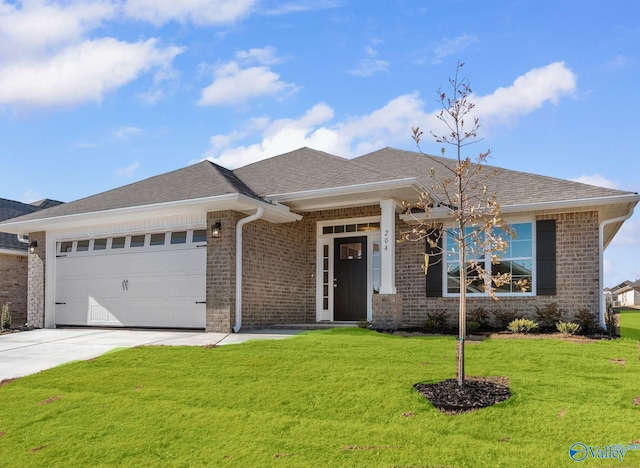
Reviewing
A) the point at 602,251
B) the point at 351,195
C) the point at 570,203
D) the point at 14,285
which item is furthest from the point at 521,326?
the point at 14,285

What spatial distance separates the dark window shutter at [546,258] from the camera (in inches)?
474

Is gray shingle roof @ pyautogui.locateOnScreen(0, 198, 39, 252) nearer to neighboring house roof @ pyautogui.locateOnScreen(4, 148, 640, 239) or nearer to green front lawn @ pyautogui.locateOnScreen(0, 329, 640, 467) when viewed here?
neighboring house roof @ pyautogui.locateOnScreen(4, 148, 640, 239)

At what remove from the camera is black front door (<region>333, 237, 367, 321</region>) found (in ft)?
45.7

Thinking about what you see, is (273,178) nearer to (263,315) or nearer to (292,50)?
(263,315)

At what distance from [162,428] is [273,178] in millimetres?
8766

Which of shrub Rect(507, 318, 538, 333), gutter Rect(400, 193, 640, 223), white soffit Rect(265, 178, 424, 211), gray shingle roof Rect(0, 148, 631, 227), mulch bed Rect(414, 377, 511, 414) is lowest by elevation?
mulch bed Rect(414, 377, 511, 414)

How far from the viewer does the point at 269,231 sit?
43.5ft

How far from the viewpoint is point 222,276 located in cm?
1199

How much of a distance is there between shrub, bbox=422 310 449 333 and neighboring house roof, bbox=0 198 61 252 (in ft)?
44.3

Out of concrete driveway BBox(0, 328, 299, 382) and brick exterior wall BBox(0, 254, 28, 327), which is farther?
brick exterior wall BBox(0, 254, 28, 327)

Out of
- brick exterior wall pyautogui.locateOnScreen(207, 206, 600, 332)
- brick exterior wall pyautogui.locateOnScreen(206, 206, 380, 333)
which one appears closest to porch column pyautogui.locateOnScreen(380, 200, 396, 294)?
brick exterior wall pyautogui.locateOnScreen(207, 206, 600, 332)

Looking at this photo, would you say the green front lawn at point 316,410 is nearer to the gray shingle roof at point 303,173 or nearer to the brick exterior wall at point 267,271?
the brick exterior wall at point 267,271

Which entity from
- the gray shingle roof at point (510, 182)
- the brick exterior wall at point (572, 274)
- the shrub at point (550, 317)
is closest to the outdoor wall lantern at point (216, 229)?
the gray shingle roof at point (510, 182)

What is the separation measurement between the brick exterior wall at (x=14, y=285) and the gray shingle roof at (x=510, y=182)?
11.4 metres
